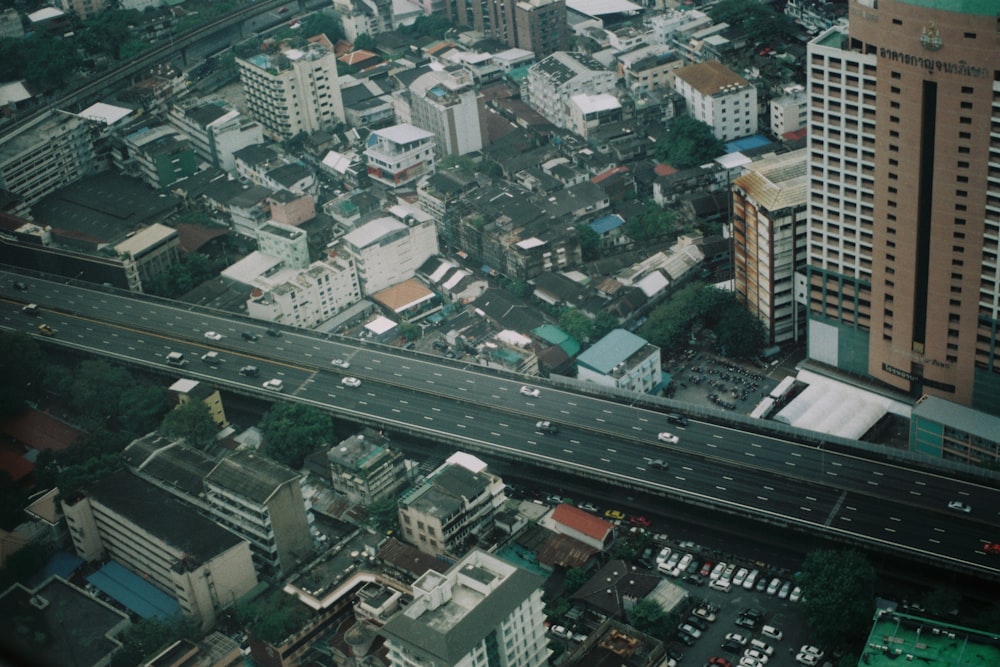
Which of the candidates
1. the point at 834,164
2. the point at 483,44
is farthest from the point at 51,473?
the point at 483,44

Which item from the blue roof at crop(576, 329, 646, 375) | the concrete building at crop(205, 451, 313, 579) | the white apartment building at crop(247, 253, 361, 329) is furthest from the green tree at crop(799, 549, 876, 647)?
the white apartment building at crop(247, 253, 361, 329)

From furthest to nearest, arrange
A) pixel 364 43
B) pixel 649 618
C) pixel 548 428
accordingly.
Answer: pixel 364 43 → pixel 548 428 → pixel 649 618

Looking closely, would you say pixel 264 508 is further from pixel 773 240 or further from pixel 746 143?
pixel 746 143

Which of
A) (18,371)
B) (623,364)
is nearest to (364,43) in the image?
(18,371)

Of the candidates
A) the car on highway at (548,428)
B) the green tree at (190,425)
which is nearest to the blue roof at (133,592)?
the green tree at (190,425)

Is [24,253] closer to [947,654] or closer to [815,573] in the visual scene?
[815,573]

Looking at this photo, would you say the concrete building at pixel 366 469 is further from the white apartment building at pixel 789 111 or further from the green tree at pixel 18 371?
the white apartment building at pixel 789 111

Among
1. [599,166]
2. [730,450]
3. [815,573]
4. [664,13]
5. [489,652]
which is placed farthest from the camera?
[664,13]
